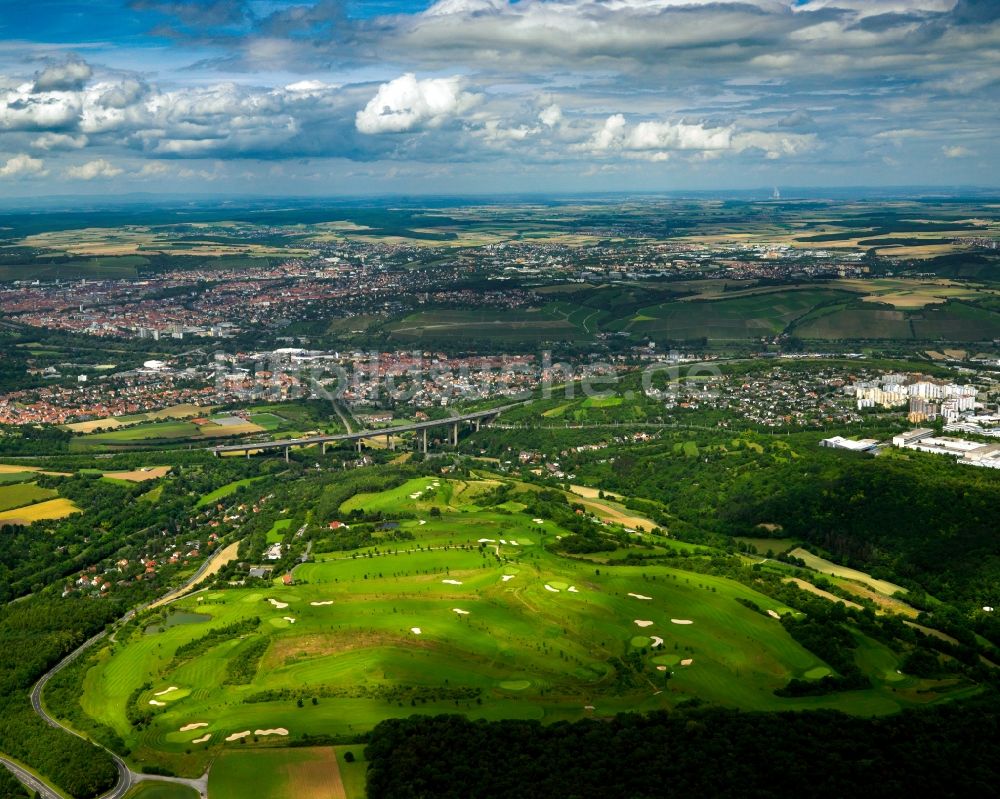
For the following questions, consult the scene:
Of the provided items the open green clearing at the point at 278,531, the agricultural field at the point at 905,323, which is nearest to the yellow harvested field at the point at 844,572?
the open green clearing at the point at 278,531

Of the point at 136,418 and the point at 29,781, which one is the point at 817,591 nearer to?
the point at 29,781

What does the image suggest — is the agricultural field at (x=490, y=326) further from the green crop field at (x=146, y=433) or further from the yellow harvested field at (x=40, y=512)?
the yellow harvested field at (x=40, y=512)

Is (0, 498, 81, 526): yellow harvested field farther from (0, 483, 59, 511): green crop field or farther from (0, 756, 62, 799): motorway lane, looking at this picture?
(0, 756, 62, 799): motorway lane

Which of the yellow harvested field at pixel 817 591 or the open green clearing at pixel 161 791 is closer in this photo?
the open green clearing at pixel 161 791

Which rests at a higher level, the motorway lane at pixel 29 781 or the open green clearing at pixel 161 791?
the open green clearing at pixel 161 791

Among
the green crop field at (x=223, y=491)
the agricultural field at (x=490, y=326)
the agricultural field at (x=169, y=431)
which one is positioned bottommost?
the green crop field at (x=223, y=491)

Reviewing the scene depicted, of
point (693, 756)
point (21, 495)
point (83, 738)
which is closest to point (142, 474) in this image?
point (21, 495)

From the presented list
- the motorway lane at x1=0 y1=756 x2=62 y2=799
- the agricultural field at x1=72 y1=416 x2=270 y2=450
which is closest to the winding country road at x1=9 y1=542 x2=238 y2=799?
the motorway lane at x1=0 y1=756 x2=62 y2=799
